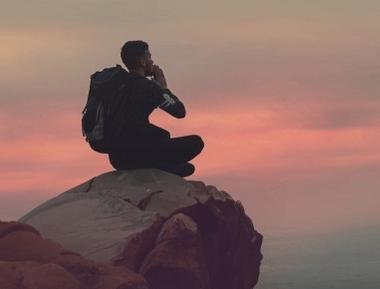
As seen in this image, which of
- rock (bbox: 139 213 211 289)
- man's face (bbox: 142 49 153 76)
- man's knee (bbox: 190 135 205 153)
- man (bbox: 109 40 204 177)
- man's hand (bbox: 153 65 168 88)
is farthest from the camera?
man's knee (bbox: 190 135 205 153)

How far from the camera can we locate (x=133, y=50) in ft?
51.8

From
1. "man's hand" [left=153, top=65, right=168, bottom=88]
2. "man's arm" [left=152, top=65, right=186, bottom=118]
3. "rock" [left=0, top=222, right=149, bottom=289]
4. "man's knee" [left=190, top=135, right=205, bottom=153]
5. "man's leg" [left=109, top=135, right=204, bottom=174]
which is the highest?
"man's hand" [left=153, top=65, right=168, bottom=88]

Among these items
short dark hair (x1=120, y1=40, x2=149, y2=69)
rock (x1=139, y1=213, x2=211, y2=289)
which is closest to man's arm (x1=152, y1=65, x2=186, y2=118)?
short dark hair (x1=120, y1=40, x2=149, y2=69)

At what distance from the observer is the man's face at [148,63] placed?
15914 mm

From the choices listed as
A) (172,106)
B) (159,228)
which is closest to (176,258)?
(159,228)

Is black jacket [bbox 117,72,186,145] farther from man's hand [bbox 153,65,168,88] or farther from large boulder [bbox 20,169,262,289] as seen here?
large boulder [bbox 20,169,262,289]

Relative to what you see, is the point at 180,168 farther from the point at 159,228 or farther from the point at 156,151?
the point at 159,228

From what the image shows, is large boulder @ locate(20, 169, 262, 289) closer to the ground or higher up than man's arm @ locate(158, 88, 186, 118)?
closer to the ground

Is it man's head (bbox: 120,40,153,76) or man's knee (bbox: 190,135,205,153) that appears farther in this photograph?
man's knee (bbox: 190,135,205,153)

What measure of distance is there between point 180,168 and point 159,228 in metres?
2.13

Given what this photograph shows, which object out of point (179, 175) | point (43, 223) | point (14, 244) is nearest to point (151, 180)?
point (179, 175)

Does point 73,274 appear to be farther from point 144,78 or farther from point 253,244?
point 253,244

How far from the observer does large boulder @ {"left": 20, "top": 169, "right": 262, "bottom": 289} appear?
555 inches

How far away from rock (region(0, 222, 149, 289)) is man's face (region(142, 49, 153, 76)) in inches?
167
